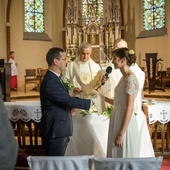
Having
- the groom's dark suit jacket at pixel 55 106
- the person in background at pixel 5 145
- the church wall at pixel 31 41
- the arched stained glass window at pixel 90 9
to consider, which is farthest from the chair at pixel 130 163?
the arched stained glass window at pixel 90 9

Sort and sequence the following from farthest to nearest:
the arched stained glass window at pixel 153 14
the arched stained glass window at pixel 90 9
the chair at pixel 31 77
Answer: the arched stained glass window at pixel 90 9 → the arched stained glass window at pixel 153 14 → the chair at pixel 31 77

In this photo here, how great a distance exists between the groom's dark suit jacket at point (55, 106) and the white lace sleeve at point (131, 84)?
418 millimetres

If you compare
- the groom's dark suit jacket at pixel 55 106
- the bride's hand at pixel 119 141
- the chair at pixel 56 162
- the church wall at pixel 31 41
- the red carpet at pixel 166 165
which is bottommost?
the red carpet at pixel 166 165

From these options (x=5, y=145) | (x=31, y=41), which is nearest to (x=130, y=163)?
(x=5, y=145)

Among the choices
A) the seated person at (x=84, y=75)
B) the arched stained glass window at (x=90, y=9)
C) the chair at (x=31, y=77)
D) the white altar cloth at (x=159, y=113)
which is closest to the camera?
the seated person at (x=84, y=75)

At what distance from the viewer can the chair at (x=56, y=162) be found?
1.84 metres

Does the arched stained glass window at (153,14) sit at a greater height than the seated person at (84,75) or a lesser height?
greater

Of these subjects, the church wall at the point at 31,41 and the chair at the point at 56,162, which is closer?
the chair at the point at 56,162

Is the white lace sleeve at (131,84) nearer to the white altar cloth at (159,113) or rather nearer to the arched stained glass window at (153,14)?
the white altar cloth at (159,113)

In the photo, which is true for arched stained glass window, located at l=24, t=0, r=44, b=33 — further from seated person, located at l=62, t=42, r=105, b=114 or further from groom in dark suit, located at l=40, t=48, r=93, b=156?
groom in dark suit, located at l=40, t=48, r=93, b=156

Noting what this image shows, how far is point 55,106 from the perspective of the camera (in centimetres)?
282

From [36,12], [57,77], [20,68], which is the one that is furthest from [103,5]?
[57,77]

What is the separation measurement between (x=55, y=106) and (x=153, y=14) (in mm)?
11625

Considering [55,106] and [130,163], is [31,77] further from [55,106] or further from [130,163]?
[130,163]
